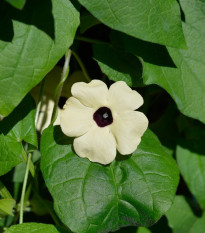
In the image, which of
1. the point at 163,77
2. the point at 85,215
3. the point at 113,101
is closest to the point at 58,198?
the point at 85,215

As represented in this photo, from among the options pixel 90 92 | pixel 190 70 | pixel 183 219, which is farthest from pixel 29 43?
pixel 183 219

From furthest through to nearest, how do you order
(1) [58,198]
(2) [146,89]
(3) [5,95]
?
1. (2) [146,89]
2. (1) [58,198]
3. (3) [5,95]

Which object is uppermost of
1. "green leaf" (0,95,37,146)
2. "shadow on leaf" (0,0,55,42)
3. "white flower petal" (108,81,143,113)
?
"shadow on leaf" (0,0,55,42)

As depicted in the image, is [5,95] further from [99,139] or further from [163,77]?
[163,77]

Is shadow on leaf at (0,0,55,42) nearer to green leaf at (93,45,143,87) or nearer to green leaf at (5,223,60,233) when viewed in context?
green leaf at (93,45,143,87)

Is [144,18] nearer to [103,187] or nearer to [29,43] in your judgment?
[29,43]

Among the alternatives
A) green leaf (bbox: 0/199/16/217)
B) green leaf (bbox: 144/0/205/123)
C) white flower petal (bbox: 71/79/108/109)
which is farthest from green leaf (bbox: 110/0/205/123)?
green leaf (bbox: 0/199/16/217)

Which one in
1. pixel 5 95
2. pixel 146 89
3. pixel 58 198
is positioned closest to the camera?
pixel 5 95
